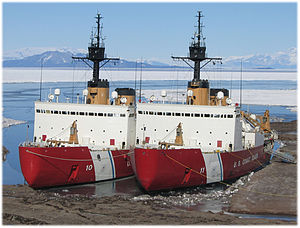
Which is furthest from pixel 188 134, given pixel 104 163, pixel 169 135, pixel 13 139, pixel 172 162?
pixel 13 139

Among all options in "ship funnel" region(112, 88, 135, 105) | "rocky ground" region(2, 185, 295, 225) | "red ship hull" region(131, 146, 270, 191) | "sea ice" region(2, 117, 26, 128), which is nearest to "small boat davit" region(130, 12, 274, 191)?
"red ship hull" region(131, 146, 270, 191)

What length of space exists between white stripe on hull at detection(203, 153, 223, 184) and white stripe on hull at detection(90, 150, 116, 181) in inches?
180

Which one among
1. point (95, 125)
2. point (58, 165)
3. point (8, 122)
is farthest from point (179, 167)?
point (8, 122)

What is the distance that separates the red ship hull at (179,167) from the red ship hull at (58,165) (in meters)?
2.26

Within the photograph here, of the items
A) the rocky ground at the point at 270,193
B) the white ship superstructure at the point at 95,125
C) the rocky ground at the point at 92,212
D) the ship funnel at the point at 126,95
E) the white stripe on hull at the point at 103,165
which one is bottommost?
the rocky ground at the point at 92,212

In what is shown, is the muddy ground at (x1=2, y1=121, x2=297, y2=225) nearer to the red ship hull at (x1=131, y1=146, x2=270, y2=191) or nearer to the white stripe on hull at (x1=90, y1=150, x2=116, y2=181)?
the red ship hull at (x1=131, y1=146, x2=270, y2=191)

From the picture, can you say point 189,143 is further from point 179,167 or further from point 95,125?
point 95,125

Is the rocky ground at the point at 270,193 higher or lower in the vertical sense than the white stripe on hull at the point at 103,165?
lower

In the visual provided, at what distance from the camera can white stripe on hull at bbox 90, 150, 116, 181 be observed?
2303 cm

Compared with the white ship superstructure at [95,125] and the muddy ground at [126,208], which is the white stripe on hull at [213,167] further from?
the white ship superstructure at [95,125]

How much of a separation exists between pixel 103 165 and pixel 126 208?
5.43 meters

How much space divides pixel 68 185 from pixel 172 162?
4.95 m

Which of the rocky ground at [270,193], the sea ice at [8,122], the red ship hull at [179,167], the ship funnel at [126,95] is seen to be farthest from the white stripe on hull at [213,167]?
the sea ice at [8,122]

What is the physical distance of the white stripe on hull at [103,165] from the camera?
23031mm
